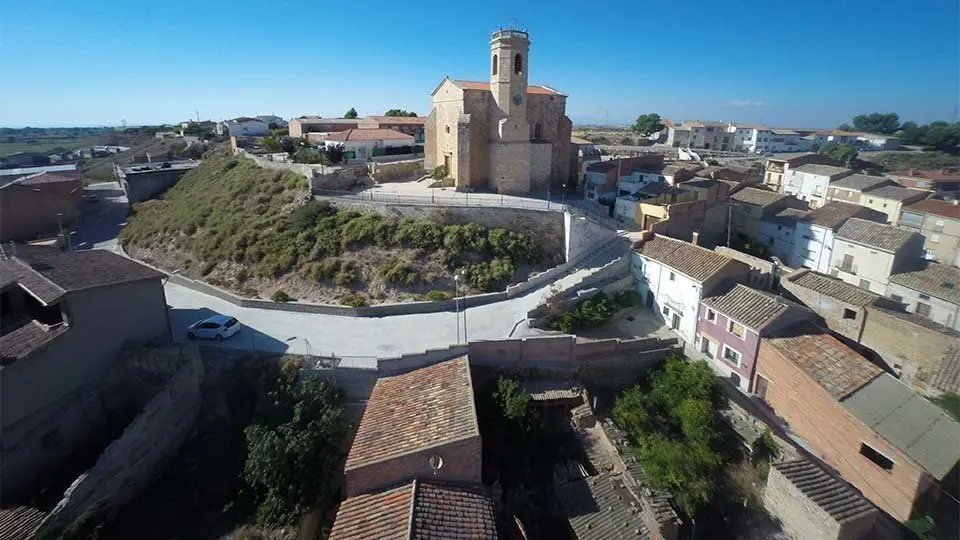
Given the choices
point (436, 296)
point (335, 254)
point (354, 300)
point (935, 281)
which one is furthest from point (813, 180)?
point (354, 300)

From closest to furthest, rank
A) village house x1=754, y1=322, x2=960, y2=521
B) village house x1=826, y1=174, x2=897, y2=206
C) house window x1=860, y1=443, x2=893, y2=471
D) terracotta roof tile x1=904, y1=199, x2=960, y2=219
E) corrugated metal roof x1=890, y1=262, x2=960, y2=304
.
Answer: village house x1=754, y1=322, x2=960, y2=521, house window x1=860, y1=443, x2=893, y2=471, corrugated metal roof x1=890, y1=262, x2=960, y2=304, terracotta roof tile x1=904, y1=199, x2=960, y2=219, village house x1=826, y1=174, x2=897, y2=206

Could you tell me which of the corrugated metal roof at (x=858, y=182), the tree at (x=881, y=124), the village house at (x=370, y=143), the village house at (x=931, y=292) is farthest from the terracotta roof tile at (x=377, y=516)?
the tree at (x=881, y=124)

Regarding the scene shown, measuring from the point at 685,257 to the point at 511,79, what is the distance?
18.9 m

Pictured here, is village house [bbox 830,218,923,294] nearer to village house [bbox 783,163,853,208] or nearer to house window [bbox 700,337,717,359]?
house window [bbox 700,337,717,359]

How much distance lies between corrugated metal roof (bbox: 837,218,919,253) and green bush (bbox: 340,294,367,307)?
107 feet

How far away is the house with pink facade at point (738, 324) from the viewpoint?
20.9 meters

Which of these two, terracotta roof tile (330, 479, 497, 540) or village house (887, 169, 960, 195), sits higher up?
village house (887, 169, 960, 195)

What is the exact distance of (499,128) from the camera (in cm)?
3491

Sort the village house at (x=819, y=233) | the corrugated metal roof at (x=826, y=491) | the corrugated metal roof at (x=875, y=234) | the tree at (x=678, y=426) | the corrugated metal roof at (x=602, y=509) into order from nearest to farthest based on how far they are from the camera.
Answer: the corrugated metal roof at (x=826, y=491), the corrugated metal roof at (x=602, y=509), the tree at (x=678, y=426), the corrugated metal roof at (x=875, y=234), the village house at (x=819, y=233)

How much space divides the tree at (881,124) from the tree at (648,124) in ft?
235

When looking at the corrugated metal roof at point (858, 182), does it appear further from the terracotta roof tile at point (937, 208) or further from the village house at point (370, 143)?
the village house at point (370, 143)

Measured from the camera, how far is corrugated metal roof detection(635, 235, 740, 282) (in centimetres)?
2367

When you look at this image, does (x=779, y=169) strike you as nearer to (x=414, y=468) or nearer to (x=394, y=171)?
(x=394, y=171)

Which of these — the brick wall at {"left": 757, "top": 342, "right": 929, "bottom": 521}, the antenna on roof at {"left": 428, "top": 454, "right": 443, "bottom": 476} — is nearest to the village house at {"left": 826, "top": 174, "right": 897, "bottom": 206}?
the brick wall at {"left": 757, "top": 342, "right": 929, "bottom": 521}
